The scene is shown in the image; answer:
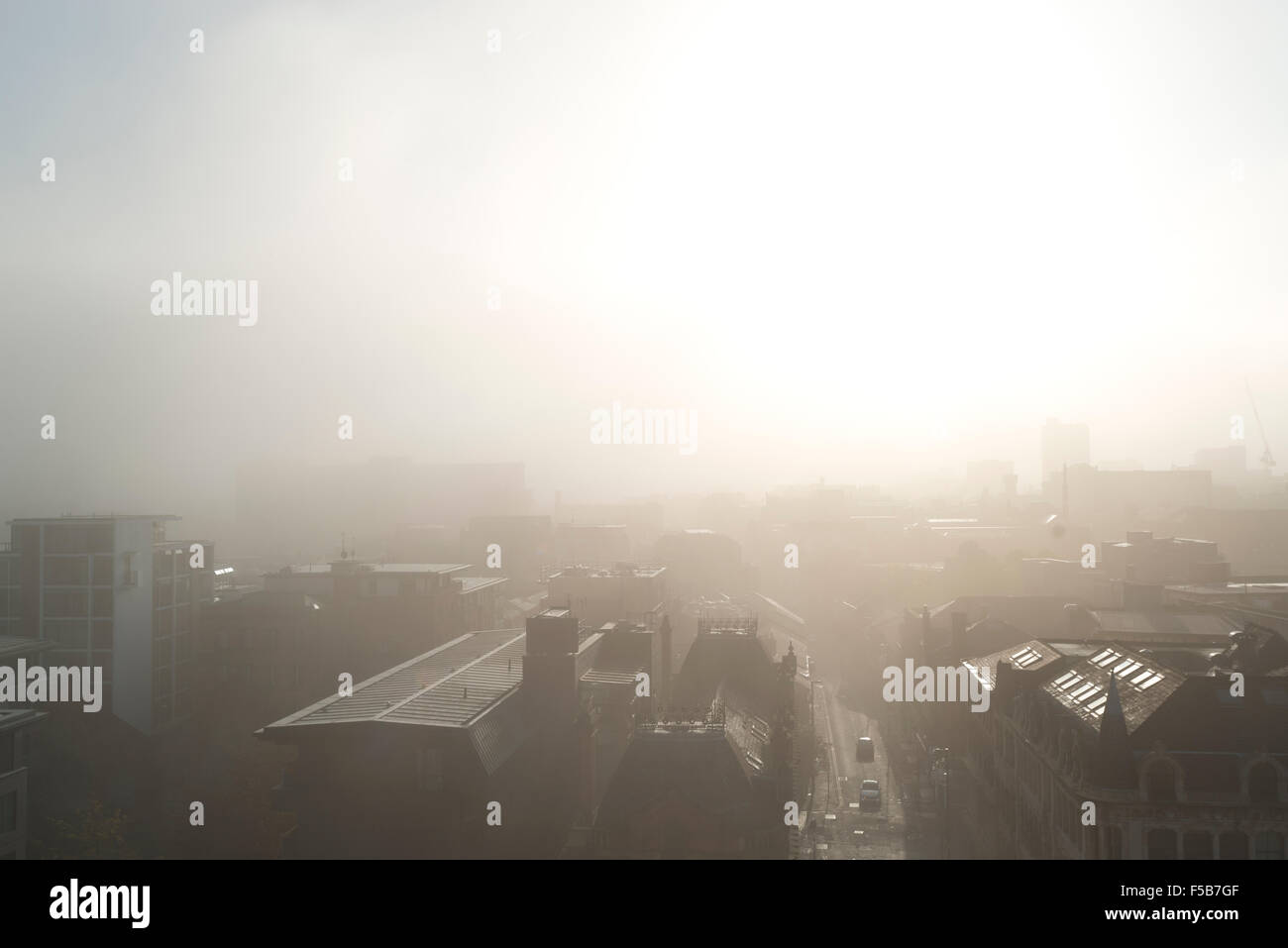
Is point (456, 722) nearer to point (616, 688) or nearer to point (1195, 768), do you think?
point (616, 688)

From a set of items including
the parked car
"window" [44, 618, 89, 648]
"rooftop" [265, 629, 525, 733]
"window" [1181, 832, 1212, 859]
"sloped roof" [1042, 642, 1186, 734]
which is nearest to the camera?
"window" [1181, 832, 1212, 859]

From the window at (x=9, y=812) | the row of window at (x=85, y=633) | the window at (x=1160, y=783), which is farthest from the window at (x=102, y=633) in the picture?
the window at (x=1160, y=783)

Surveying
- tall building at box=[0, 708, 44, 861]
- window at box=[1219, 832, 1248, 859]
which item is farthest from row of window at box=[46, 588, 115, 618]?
window at box=[1219, 832, 1248, 859]

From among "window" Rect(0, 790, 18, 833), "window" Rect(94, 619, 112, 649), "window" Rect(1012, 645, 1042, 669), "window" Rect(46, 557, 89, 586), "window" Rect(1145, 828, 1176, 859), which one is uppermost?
"window" Rect(46, 557, 89, 586)

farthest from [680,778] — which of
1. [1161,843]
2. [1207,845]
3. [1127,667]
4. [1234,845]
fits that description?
[1127,667]

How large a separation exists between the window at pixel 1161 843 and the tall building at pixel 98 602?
48.9m

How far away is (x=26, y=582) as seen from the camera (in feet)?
168

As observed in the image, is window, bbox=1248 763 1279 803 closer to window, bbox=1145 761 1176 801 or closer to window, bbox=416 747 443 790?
window, bbox=1145 761 1176 801

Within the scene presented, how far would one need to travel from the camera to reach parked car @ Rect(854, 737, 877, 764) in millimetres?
55312

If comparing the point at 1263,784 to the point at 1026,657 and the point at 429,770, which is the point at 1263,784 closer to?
the point at 1026,657

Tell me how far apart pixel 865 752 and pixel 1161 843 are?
30.2m

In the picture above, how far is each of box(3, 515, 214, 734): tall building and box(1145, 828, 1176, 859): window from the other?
48919 millimetres

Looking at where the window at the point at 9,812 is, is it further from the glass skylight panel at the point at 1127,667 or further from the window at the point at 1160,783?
the glass skylight panel at the point at 1127,667
